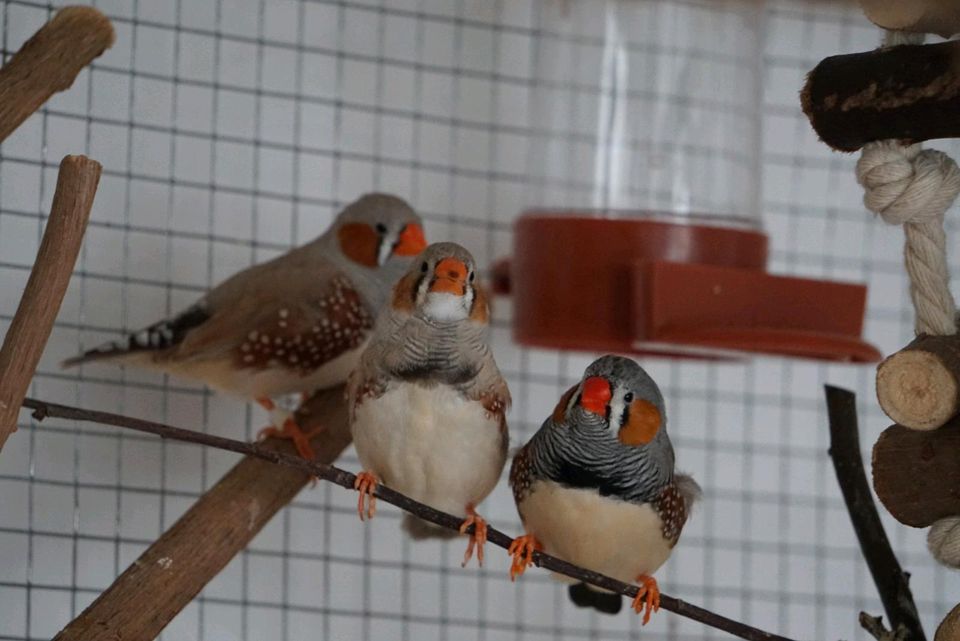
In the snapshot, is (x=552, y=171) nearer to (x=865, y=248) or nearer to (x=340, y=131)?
(x=340, y=131)

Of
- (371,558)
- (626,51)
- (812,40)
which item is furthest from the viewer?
(812,40)

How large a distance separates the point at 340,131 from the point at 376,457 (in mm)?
805

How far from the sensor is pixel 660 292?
4.68ft

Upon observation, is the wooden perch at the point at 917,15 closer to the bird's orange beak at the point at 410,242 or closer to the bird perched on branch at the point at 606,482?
the bird perched on branch at the point at 606,482

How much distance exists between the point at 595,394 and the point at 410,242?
1.57 feet

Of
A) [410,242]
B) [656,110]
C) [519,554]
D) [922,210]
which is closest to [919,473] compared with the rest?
[922,210]

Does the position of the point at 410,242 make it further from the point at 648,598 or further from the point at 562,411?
the point at 648,598

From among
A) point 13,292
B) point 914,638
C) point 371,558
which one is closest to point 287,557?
point 371,558

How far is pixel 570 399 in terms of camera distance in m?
1.15

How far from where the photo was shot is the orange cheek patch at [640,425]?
3.70ft

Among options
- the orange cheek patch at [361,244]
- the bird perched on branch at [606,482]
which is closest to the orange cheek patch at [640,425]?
the bird perched on branch at [606,482]

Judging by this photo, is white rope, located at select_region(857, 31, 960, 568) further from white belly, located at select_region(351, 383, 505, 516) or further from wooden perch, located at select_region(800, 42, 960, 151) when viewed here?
white belly, located at select_region(351, 383, 505, 516)

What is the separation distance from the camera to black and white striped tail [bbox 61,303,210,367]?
4.79ft

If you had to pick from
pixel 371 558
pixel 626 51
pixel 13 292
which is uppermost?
pixel 626 51
